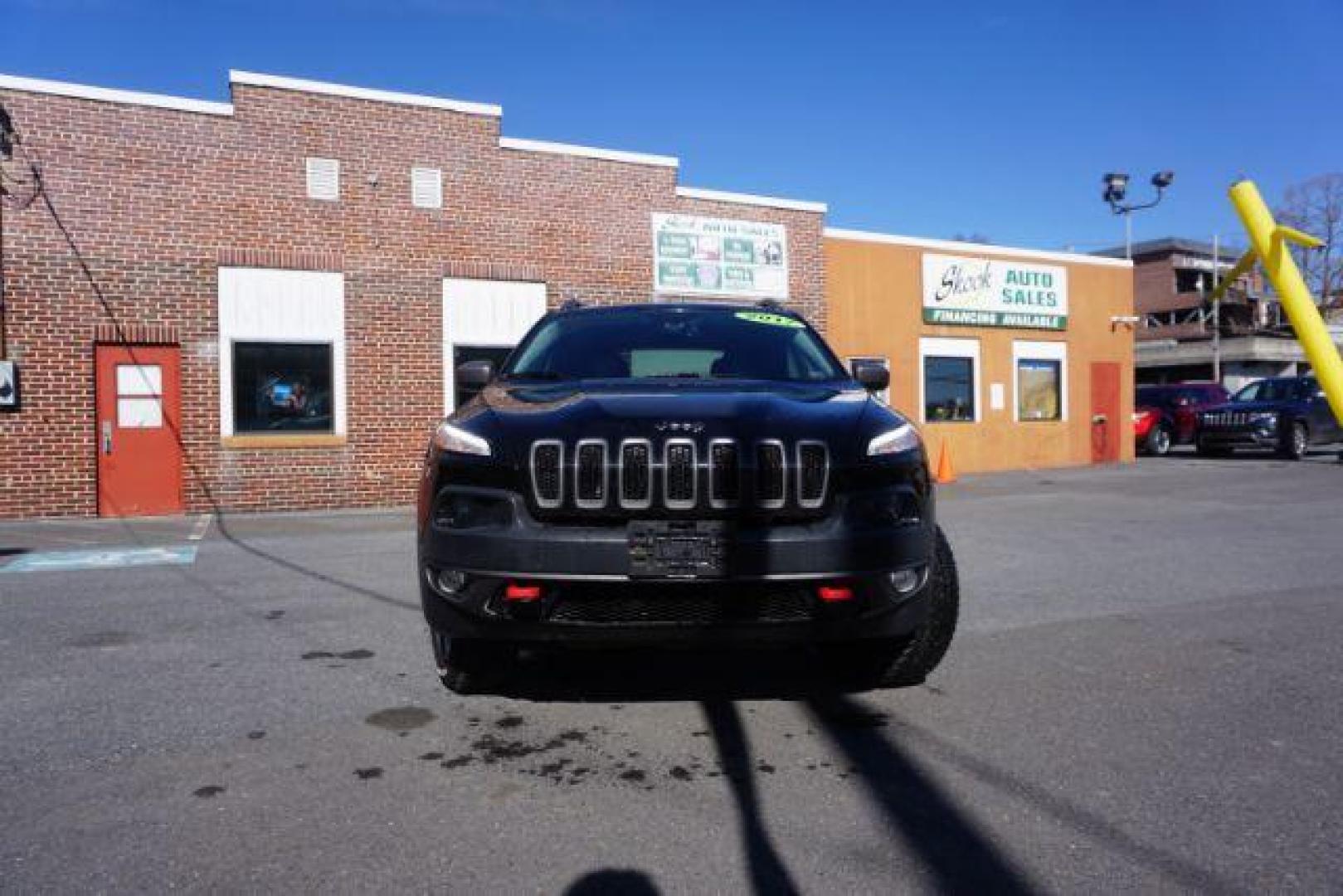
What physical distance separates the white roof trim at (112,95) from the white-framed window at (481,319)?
139 inches

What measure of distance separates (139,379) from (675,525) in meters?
11.3

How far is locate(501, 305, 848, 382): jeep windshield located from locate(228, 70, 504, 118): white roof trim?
9658 millimetres

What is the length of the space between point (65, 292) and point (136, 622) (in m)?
7.88

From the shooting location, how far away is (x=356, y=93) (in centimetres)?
1343

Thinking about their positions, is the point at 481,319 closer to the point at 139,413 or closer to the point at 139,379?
the point at 139,379

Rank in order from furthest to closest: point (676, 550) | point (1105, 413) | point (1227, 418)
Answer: point (1227, 418), point (1105, 413), point (676, 550)

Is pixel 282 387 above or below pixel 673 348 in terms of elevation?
above

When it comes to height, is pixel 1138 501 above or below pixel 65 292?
below

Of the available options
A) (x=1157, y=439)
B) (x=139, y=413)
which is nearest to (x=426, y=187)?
(x=139, y=413)

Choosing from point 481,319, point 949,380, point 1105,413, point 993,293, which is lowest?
point 1105,413

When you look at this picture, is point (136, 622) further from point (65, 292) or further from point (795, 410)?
point (65, 292)

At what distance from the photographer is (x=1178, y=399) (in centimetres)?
2500

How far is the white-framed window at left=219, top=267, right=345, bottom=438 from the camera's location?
1278 centimetres

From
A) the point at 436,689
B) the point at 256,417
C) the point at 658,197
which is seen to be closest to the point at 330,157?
the point at 256,417
